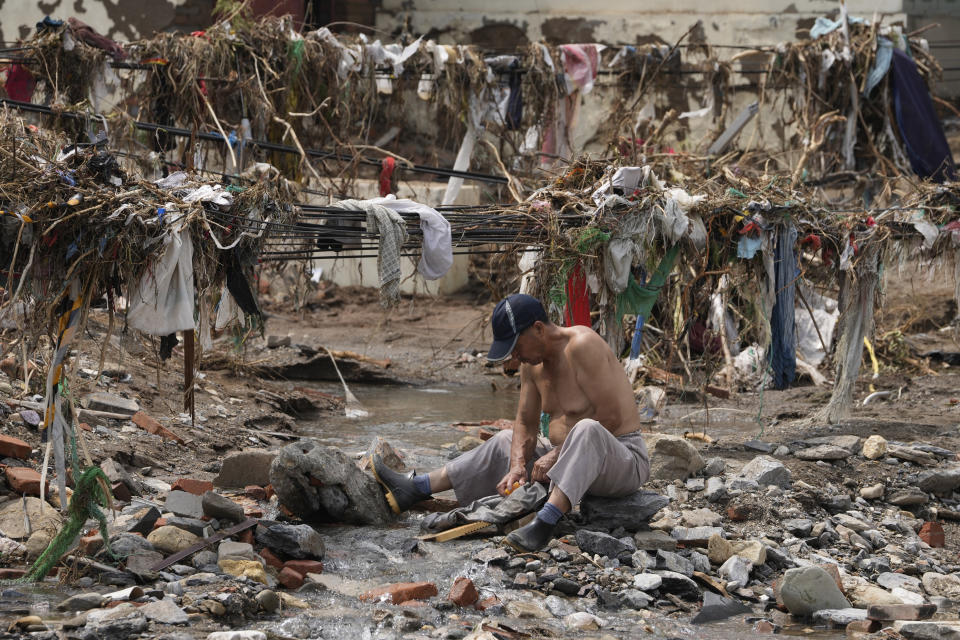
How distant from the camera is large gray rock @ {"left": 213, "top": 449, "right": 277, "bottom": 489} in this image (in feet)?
21.3

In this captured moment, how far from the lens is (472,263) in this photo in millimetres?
15836

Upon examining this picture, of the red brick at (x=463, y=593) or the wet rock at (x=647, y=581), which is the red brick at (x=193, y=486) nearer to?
the red brick at (x=463, y=593)

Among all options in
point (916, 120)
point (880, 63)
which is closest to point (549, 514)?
point (880, 63)

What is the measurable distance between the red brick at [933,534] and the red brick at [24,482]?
16.1ft

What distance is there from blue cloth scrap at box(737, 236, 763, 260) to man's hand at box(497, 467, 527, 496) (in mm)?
2824

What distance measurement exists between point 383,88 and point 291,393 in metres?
3.43

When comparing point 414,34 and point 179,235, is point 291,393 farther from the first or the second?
point 414,34

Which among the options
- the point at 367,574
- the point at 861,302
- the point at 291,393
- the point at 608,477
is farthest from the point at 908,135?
the point at 367,574

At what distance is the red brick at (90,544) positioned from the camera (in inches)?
196

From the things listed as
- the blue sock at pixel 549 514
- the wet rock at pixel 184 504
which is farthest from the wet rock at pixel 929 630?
the wet rock at pixel 184 504

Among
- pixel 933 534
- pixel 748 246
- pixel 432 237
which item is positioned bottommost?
pixel 933 534

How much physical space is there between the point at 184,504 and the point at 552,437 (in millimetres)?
1929

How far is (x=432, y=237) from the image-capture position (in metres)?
6.62

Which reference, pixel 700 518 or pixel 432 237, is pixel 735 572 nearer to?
pixel 700 518
